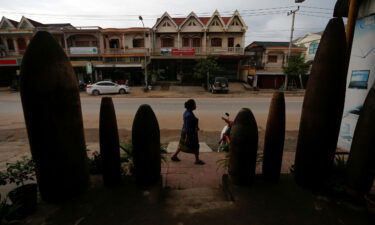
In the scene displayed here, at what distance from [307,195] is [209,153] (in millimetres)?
2655

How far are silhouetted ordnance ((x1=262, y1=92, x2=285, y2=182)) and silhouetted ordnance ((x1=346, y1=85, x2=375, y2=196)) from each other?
2.73 ft

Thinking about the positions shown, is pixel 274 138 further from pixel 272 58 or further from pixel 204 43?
pixel 272 58

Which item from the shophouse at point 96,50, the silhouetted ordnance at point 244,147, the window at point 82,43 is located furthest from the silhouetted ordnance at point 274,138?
the window at point 82,43

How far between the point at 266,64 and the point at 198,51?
33.9ft

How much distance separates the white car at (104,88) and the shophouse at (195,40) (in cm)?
723

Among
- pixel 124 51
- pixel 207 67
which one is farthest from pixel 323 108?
pixel 124 51

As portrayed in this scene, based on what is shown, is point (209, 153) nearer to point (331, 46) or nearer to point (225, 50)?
point (331, 46)

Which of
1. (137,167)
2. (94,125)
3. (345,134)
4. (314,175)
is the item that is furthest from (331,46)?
(94,125)

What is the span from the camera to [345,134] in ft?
16.3

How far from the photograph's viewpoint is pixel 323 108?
2328 mm

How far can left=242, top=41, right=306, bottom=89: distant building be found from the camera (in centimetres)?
2425

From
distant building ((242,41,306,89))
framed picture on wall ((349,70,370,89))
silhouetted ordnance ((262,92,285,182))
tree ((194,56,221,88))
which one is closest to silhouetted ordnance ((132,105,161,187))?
silhouetted ordnance ((262,92,285,182))

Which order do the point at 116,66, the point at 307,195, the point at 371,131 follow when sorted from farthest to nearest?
the point at 116,66
the point at 307,195
the point at 371,131

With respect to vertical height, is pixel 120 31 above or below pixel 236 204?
above
